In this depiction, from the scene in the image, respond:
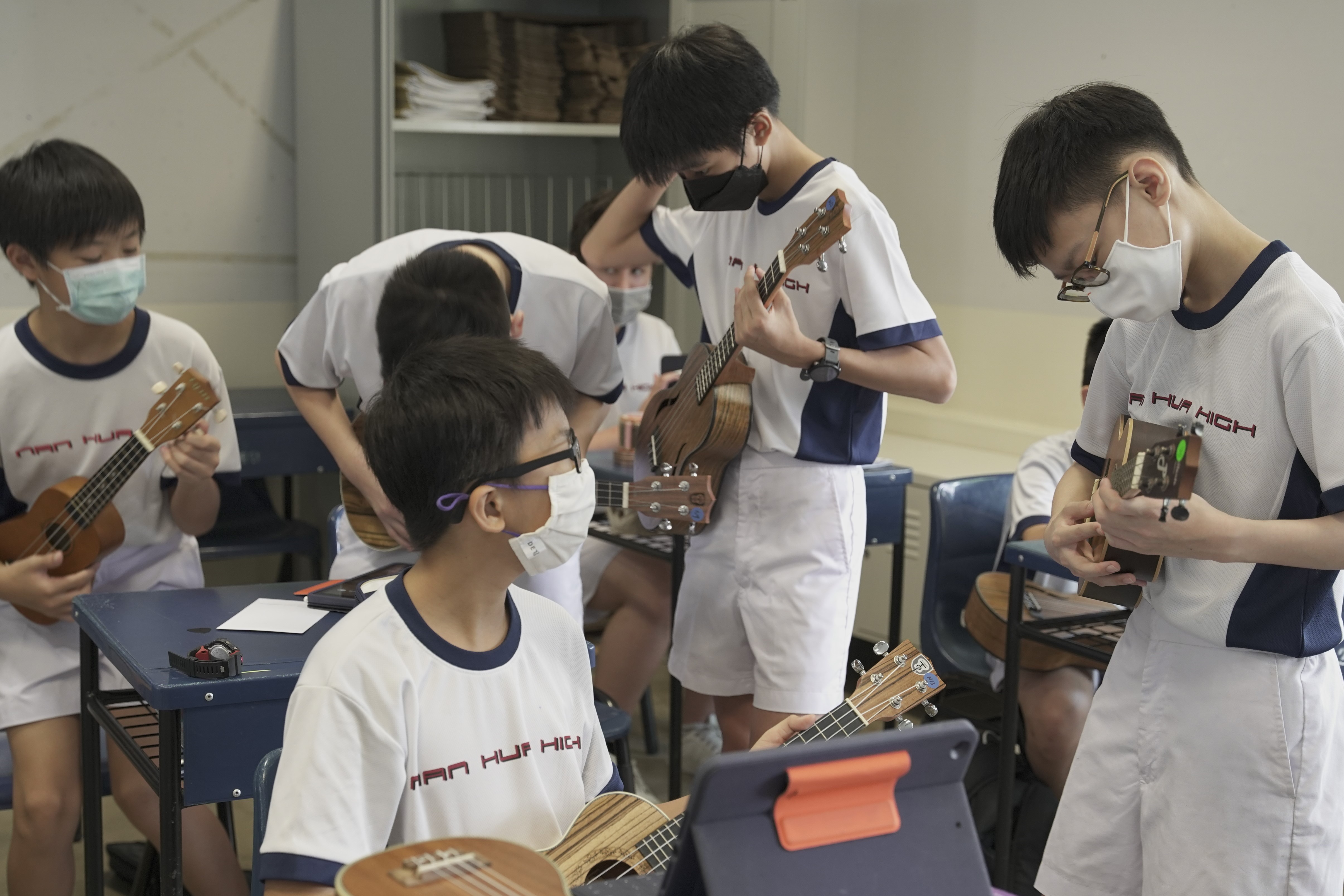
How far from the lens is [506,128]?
4.07 meters

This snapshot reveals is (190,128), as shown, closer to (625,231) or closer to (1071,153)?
(625,231)

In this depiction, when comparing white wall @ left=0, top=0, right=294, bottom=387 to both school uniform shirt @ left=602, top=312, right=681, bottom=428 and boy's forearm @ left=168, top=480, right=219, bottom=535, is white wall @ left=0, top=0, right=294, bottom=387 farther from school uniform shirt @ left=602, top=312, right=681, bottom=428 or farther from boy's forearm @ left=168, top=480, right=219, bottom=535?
boy's forearm @ left=168, top=480, right=219, bottom=535

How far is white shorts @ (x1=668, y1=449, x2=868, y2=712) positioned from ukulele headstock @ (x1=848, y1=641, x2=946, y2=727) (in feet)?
2.69

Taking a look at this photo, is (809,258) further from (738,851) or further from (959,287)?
(959,287)

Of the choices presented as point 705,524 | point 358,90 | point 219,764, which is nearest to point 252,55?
point 358,90

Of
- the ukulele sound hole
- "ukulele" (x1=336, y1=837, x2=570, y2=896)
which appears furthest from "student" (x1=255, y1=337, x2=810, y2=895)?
the ukulele sound hole

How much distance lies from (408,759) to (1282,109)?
308 cm

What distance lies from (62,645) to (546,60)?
8.44 ft

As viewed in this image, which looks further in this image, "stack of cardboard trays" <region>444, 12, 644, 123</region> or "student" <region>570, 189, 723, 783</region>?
"stack of cardboard trays" <region>444, 12, 644, 123</region>

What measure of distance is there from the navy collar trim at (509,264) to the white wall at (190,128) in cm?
210

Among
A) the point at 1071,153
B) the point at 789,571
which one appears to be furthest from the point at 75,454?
the point at 1071,153

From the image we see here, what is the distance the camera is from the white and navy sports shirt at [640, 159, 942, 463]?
2.04 meters

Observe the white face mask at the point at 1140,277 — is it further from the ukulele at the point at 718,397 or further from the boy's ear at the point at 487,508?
the boy's ear at the point at 487,508

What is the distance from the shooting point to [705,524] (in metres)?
2.23
